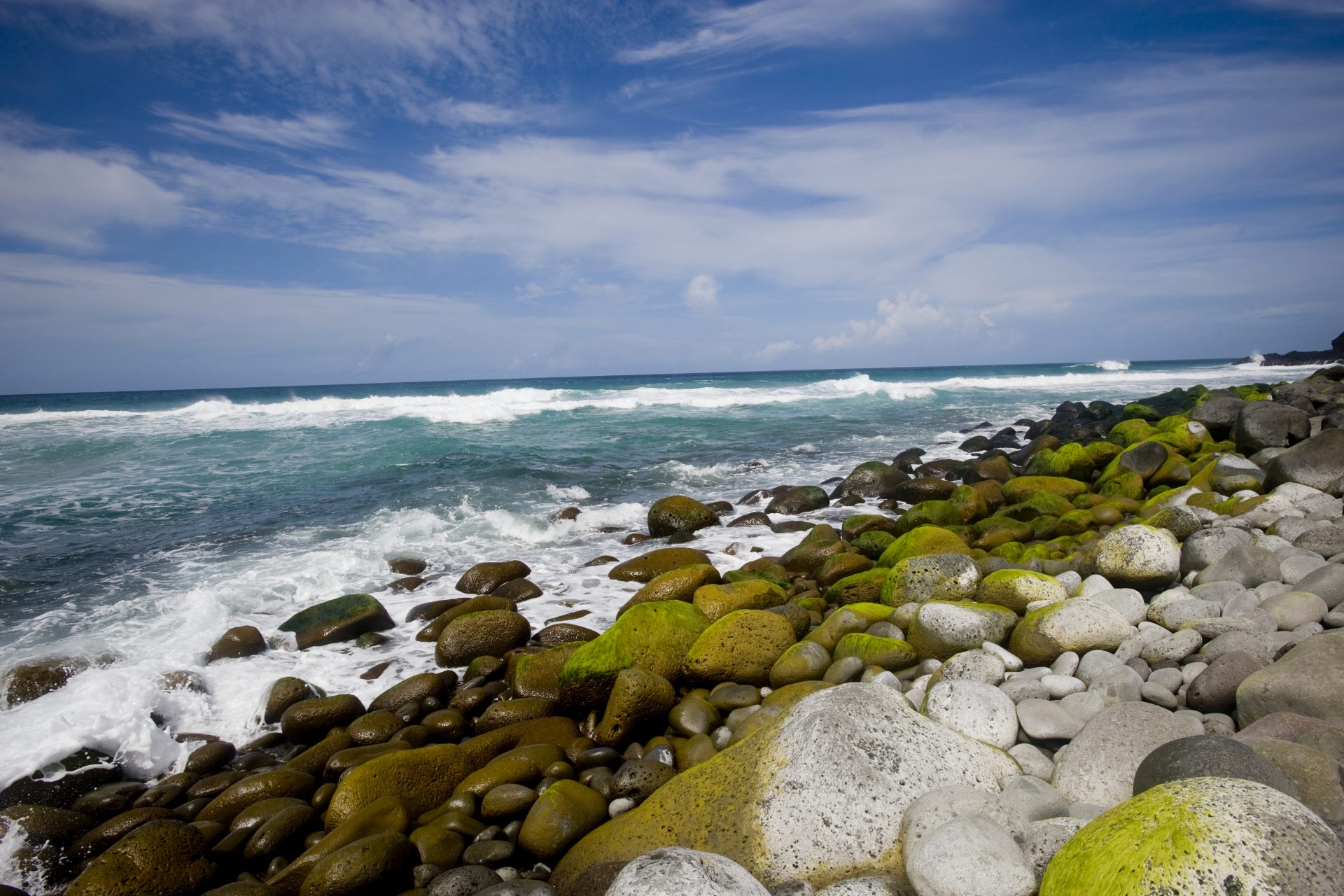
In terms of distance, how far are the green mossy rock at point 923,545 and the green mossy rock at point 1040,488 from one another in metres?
3.30

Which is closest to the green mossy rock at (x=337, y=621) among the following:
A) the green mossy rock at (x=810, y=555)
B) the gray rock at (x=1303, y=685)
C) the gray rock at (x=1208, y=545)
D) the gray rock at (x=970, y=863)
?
the green mossy rock at (x=810, y=555)

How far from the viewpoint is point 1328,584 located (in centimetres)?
466

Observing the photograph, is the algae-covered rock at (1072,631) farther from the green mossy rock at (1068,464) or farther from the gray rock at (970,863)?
the green mossy rock at (1068,464)

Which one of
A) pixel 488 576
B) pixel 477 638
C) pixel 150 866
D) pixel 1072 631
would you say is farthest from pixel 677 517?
pixel 150 866

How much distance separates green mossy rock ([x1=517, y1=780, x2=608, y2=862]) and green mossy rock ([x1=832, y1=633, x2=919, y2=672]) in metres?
2.34

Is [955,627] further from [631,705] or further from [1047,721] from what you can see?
[631,705]

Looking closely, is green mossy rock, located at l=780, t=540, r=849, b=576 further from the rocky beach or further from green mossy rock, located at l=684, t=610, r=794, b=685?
green mossy rock, located at l=684, t=610, r=794, b=685

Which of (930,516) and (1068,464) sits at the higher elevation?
(1068,464)

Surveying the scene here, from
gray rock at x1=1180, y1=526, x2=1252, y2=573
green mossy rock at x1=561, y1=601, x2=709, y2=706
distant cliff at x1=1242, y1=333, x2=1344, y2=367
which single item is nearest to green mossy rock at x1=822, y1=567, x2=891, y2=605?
green mossy rock at x1=561, y1=601, x2=709, y2=706

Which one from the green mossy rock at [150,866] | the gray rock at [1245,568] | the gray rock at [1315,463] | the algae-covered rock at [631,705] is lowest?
the green mossy rock at [150,866]

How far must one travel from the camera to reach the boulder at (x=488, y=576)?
28.7 feet

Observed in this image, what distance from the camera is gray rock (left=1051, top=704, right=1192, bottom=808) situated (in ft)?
10.9

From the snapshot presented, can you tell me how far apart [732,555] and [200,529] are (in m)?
8.82

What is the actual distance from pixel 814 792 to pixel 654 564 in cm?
578
